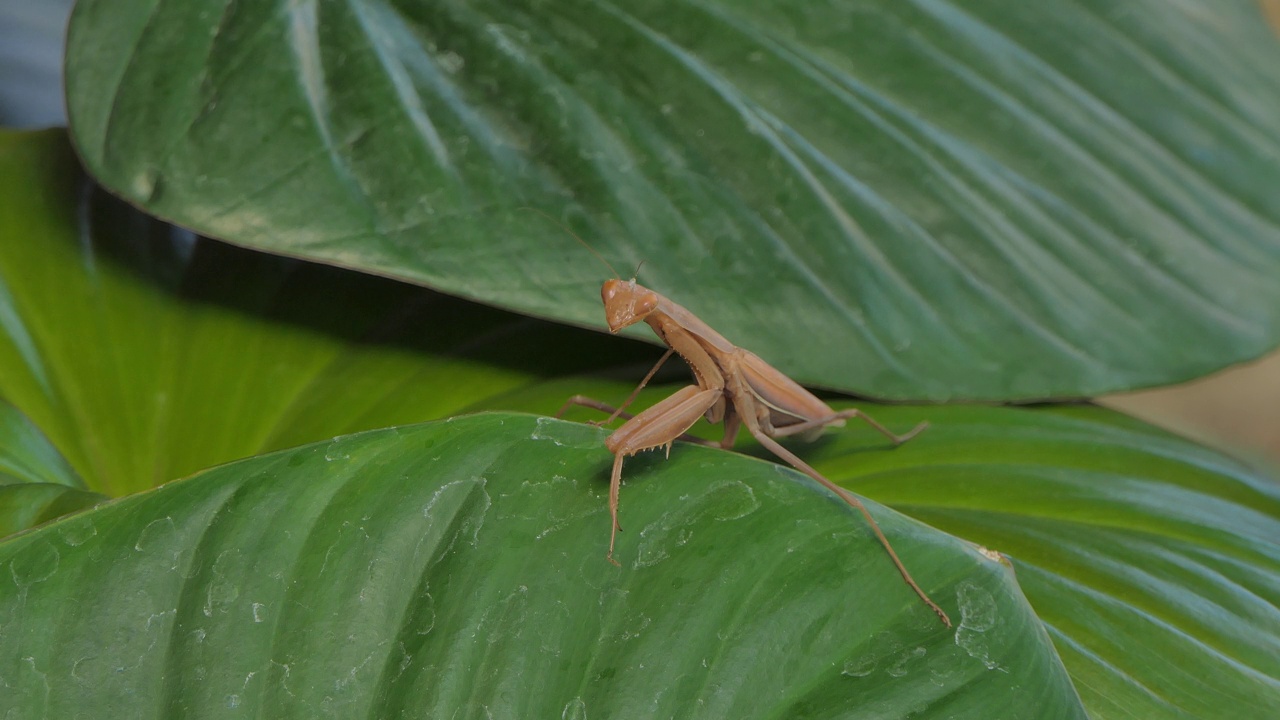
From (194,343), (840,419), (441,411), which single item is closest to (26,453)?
(194,343)

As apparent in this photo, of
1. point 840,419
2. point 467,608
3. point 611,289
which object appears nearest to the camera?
point 467,608

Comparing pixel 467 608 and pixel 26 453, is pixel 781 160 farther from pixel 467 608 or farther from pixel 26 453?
pixel 26 453

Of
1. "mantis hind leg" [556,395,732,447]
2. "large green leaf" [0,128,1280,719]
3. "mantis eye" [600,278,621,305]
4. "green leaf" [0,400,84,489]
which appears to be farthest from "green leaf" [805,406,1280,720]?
"green leaf" [0,400,84,489]

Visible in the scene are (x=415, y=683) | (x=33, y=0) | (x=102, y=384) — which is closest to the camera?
(x=415, y=683)

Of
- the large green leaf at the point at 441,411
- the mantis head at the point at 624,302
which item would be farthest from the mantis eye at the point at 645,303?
the large green leaf at the point at 441,411

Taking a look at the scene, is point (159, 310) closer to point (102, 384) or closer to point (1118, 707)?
point (102, 384)

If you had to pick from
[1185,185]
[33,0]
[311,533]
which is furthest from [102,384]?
[1185,185]
